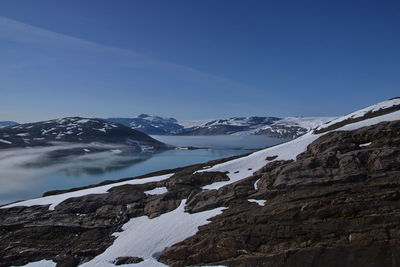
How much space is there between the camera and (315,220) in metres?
19.1

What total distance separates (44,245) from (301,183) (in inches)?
902

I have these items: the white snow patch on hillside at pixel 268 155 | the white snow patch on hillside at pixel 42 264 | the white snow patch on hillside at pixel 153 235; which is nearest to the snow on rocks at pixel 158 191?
the white snow patch on hillside at pixel 268 155

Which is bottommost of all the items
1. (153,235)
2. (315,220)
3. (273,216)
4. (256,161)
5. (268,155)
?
(153,235)

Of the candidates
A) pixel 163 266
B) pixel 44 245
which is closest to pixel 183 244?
pixel 163 266

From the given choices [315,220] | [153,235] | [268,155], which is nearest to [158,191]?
[153,235]

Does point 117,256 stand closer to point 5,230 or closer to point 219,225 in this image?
point 219,225

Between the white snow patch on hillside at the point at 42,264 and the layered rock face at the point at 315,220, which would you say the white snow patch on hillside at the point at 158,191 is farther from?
the white snow patch on hillside at the point at 42,264

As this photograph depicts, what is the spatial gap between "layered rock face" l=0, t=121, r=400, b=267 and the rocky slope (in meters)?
0.07

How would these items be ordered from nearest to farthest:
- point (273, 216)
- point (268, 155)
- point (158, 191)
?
point (273, 216) → point (158, 191) → point (268, 155)

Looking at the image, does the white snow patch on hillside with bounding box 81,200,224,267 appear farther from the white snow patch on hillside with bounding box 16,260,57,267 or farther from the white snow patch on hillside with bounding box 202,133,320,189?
the white snow patch on hillside with bounding box 202,133,320,189

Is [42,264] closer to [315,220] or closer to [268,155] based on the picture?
[315,220]

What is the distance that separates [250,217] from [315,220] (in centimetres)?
447

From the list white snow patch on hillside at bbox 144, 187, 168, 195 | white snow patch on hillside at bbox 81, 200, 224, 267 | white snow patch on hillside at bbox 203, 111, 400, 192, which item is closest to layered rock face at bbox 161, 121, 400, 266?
white snow patch on hillside at bbox 81, 200, 224, 267

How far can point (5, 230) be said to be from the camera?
3011cm
